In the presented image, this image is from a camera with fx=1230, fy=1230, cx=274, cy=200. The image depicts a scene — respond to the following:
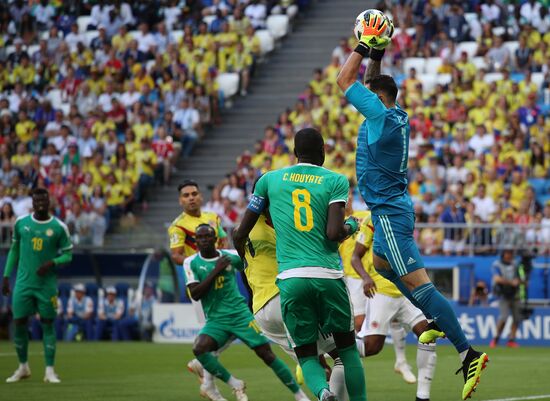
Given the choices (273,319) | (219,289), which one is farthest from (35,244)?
(273,319)

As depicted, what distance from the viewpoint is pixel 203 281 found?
1302cm

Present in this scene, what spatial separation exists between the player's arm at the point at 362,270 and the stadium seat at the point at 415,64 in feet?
55.4

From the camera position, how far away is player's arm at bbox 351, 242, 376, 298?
1252cm

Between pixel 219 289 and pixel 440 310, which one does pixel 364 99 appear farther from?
pixel 219 289

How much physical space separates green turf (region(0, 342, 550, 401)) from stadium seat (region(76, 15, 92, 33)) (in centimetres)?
1614

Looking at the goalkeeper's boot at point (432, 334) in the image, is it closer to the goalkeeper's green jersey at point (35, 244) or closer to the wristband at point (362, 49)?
the wristband at point (362, 49)

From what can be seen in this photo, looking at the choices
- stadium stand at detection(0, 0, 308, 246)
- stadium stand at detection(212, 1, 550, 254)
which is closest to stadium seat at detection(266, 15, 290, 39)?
stadium stand at detection(0, 0, 308, 246)

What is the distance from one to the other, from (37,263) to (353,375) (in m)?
7.82

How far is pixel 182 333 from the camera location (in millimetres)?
25141

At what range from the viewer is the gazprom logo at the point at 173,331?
25.1 meters

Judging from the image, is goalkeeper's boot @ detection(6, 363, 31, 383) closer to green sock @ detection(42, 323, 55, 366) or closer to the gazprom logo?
green sock @ detection(42, 323, 55, 366)

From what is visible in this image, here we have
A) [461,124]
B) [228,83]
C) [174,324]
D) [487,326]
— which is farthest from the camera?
[228,83]

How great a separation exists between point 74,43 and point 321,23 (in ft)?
24.0

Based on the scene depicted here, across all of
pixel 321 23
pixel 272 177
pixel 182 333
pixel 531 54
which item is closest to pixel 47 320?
pixel 272 177
